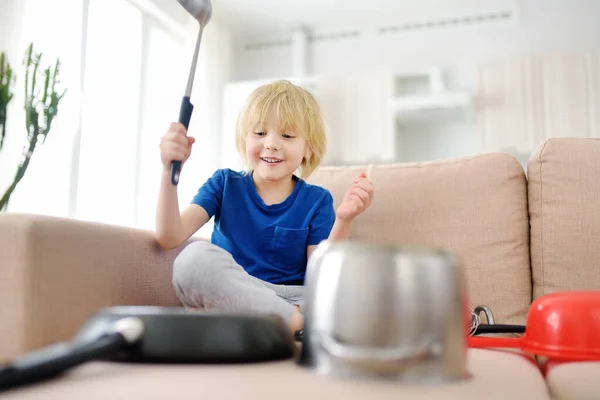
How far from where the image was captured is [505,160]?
4.30 feet

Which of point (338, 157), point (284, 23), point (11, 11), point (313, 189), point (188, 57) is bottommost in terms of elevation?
point (313, 189)

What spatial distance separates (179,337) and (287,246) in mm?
723

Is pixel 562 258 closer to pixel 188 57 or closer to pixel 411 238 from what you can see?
pixel 411 238

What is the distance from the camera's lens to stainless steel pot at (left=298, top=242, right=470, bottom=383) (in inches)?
19.6

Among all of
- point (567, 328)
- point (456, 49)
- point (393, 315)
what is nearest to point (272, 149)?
point (567, 328)

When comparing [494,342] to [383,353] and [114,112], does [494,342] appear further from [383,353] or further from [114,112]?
[114,112]

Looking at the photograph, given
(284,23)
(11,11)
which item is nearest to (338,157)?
(284,23)

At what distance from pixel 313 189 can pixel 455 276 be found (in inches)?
33.9

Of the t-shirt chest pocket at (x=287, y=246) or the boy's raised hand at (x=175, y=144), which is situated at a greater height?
the boy's raised hand at (x=175, y=144)

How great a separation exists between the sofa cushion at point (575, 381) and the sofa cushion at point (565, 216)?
1.71 ft

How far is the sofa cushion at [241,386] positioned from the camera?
45 centimetres

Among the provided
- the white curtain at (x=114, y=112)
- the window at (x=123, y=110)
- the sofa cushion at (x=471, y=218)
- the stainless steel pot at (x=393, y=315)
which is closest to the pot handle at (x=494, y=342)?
the sofa cushion at (x=471, y=218)

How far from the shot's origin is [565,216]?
1208mm

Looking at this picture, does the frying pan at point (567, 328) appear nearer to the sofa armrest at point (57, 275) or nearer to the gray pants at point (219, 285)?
the gray pants at point (219, 285)
